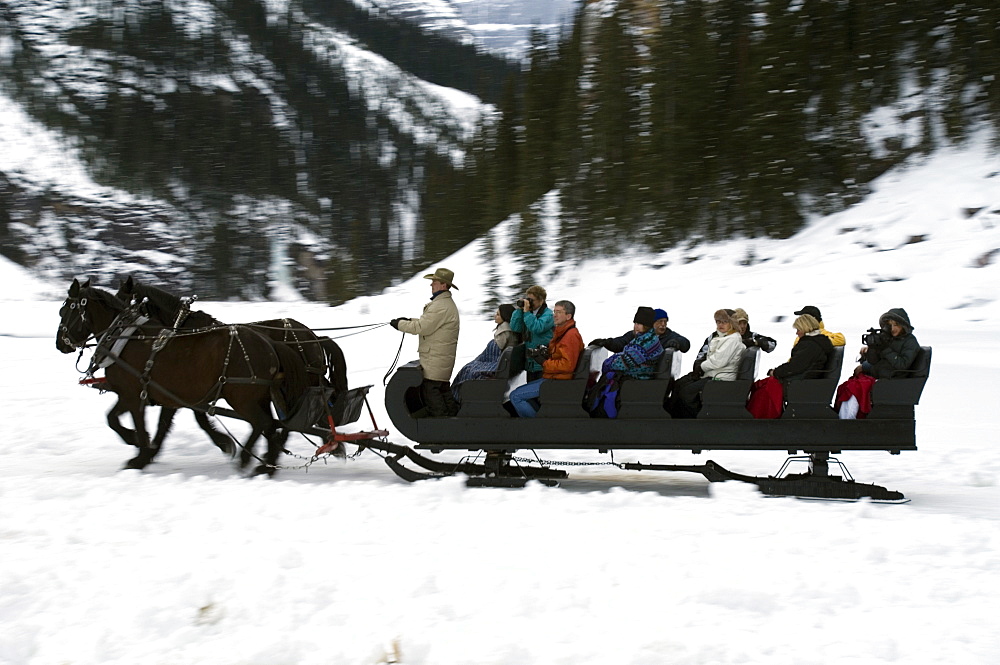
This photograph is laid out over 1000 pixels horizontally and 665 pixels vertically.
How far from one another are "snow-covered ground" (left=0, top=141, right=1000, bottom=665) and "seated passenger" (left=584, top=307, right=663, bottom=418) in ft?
2.05

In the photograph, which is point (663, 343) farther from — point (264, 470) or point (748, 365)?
point (264, 470)

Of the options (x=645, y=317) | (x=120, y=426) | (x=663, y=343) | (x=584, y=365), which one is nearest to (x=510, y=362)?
(x=584, y=365)

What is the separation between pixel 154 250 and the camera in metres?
92.4

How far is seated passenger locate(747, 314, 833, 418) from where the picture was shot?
607cm

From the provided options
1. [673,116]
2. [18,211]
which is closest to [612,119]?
[673,116]

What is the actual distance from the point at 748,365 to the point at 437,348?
2.27 m

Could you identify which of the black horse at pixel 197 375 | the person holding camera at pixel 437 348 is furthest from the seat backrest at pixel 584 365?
the black horse at pixel 197 375

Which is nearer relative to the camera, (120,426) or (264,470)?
(264,470)

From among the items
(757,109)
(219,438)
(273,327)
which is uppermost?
(757,109)

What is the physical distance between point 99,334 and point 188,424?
2.68 m

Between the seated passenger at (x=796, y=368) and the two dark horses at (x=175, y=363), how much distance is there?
3625mm

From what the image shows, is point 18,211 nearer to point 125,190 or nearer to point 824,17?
point 125,190

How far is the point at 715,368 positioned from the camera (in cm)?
628

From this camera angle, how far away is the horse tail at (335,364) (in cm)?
830
